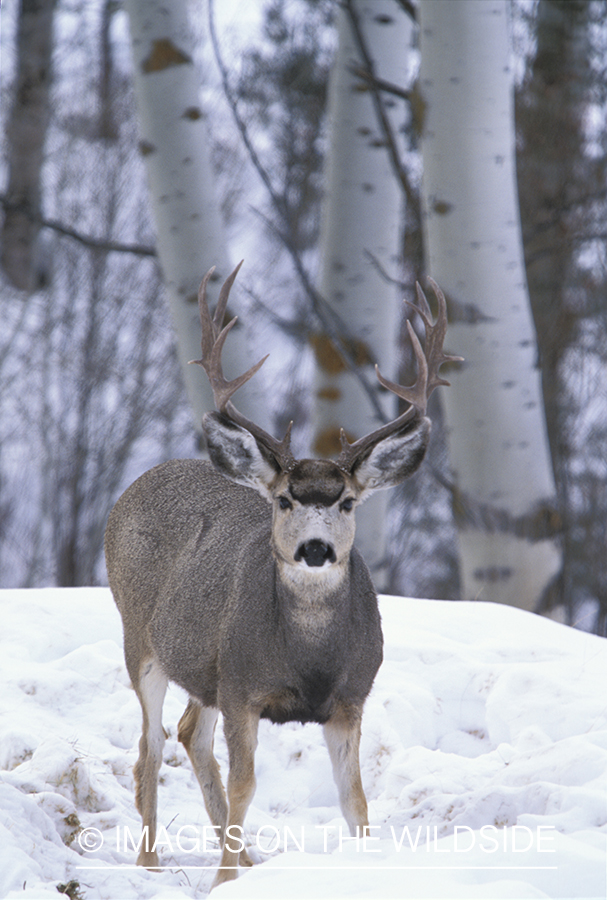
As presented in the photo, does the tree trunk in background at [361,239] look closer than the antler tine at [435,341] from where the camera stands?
No

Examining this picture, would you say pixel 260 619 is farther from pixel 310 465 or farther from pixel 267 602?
pixel 310 465

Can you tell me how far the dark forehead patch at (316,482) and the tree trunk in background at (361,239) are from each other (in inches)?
87.8

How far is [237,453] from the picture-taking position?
10.3 ft

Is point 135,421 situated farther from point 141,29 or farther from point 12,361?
point 141,29

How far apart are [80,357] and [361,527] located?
718 centimetres

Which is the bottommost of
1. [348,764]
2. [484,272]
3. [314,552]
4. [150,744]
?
[150,744]

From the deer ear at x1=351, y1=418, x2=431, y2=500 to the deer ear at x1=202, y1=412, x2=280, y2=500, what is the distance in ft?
0.91

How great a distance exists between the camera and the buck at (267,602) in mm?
2986

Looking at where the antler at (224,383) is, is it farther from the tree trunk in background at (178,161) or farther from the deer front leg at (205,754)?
the tree trunk in background at (178,161)

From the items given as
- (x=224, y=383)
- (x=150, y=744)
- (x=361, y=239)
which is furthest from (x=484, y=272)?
(x=150, y=744)

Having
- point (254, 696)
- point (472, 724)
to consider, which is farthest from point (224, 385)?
point (472, 724)

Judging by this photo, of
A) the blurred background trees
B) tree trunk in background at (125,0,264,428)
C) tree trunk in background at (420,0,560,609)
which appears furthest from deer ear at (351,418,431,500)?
the blurred background trees

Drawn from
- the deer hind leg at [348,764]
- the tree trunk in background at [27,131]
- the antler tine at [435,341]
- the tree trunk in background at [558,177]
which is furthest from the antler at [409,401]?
the tree trunk in background at [27,131]

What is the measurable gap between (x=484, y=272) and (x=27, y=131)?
350 inches
